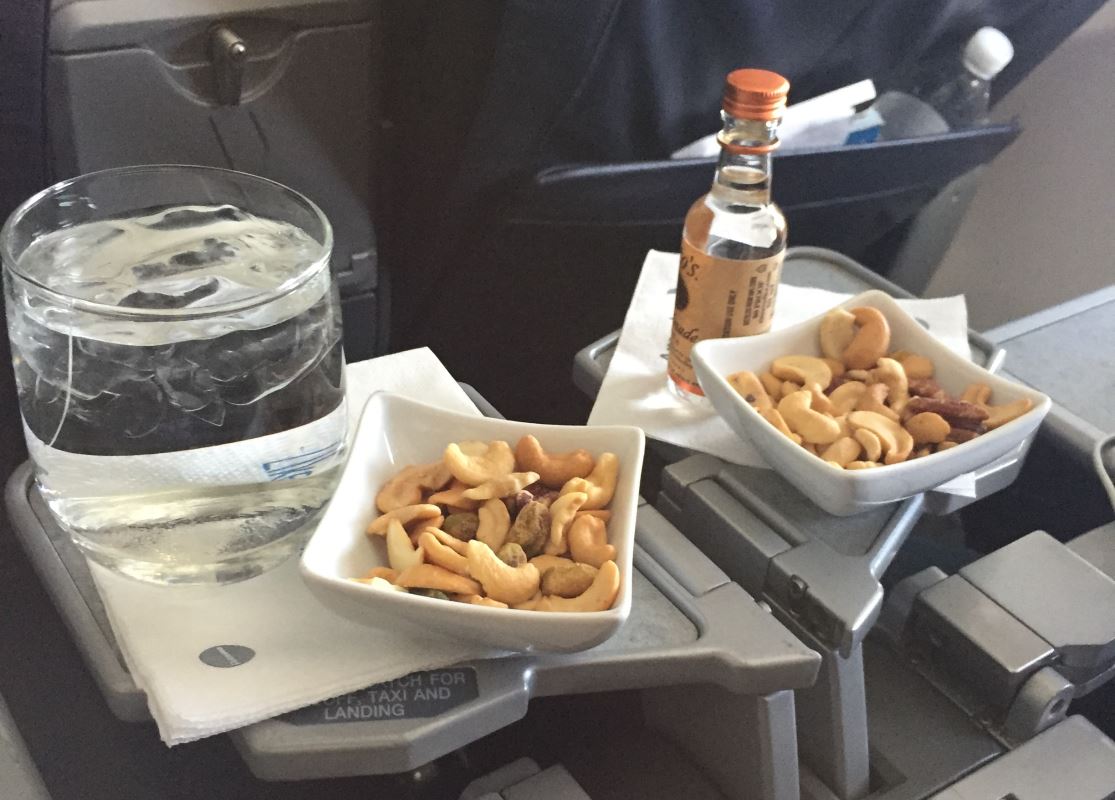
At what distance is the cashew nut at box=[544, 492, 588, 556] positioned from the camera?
48cm

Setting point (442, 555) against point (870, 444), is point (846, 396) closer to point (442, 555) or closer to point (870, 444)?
point (870, 444)

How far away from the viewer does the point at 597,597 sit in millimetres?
448

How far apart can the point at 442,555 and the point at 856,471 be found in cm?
22

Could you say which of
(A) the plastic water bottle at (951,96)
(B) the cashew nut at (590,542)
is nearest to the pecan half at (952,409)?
(B) the cashew nut at (590,542)

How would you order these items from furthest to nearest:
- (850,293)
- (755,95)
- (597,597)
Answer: (850,293) < (755,95) < (597,597)

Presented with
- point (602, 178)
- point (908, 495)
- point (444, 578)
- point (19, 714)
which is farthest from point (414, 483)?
point (19, 714)

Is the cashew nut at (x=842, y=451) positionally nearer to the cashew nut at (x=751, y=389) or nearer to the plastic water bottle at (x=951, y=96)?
the cashew nut at (x=751, y=389)

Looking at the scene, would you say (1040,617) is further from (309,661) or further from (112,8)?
(112,8)

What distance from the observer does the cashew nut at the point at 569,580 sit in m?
0.46

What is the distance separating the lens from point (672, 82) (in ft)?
2.60

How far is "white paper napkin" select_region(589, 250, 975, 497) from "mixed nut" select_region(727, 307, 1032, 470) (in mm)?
42

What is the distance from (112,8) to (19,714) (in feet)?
1.89

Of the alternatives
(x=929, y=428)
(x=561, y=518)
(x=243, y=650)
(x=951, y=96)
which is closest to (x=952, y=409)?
(x=929, y=428)

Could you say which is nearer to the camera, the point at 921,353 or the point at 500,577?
the point at 500,577
